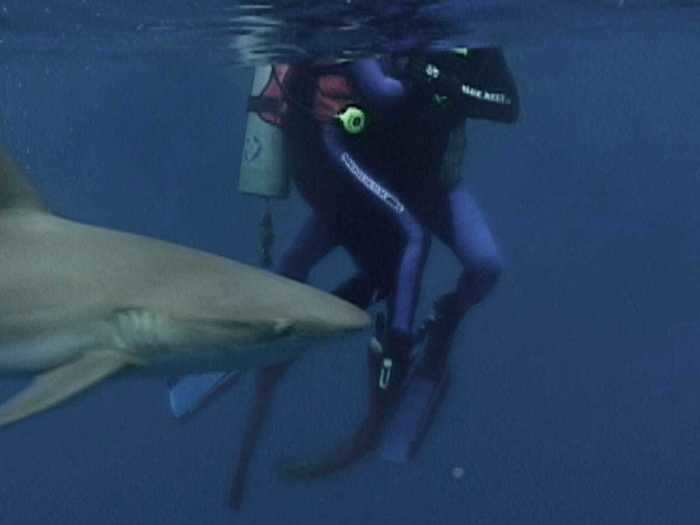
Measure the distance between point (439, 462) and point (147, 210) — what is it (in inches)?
1158

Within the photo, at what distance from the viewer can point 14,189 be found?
5.88 m

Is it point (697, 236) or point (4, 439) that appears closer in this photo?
point (4, 439)

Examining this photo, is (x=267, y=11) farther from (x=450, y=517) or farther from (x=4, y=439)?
(x=4, y=439)

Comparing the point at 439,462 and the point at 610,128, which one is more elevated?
the point at 439,462

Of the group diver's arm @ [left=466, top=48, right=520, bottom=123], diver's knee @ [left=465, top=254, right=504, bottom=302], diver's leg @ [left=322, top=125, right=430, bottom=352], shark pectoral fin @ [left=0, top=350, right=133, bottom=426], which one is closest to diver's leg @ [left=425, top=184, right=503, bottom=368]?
diver's knee @ [left=465, top=254, right=504, bottom=302]

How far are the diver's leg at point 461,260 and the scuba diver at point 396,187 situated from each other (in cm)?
1

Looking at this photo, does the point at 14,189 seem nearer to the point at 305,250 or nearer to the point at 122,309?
the point at 122,309

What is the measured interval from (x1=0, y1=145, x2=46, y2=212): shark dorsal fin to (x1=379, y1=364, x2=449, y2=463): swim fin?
476cm

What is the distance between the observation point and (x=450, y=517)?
18.4 m

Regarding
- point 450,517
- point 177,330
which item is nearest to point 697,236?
point 450,517

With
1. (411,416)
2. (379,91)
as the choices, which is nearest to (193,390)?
(411,416)

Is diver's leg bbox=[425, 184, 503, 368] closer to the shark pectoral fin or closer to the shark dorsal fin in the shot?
the shark dorsal fin

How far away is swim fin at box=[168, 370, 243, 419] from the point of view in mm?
10320

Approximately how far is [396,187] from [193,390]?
2.66m
